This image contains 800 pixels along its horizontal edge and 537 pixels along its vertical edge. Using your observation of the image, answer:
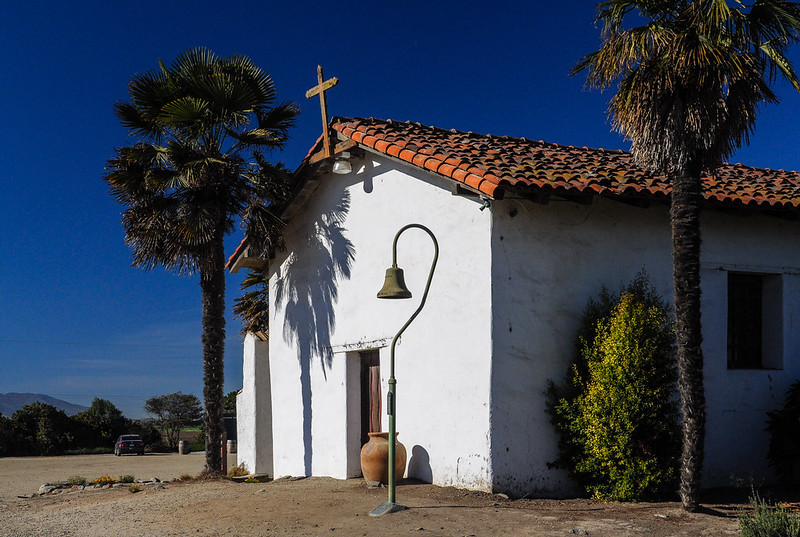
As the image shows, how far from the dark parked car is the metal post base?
104 ft

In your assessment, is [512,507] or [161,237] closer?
[512,507]

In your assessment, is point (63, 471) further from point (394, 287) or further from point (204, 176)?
point (394, 287)

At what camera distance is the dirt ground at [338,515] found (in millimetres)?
8320

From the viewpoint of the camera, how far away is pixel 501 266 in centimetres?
1054

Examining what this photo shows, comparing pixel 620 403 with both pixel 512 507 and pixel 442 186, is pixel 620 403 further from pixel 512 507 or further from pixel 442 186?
pixel 442 186

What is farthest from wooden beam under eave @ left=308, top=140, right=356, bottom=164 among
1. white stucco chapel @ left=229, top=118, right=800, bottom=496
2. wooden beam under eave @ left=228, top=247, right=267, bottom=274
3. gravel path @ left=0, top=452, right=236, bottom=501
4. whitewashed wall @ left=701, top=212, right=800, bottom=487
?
gravel path @ left=0, top=452, right=236, bottom=501

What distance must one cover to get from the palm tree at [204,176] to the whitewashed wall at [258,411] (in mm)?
2887

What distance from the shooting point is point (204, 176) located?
14383 millimetres

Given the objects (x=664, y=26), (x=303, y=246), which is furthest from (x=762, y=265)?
(x=303, y=246)

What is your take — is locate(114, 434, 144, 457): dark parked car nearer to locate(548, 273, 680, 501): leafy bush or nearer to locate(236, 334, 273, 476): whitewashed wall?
locate(236, 334, 273, 476): whitewashed wall

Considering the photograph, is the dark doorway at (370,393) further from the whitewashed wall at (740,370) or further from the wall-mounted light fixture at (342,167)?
the whitewashed wall at (740,370)

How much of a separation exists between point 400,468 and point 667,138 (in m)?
5.85

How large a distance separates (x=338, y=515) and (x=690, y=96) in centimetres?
631

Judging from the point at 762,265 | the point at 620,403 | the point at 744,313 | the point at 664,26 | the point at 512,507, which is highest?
the point at 664,26
